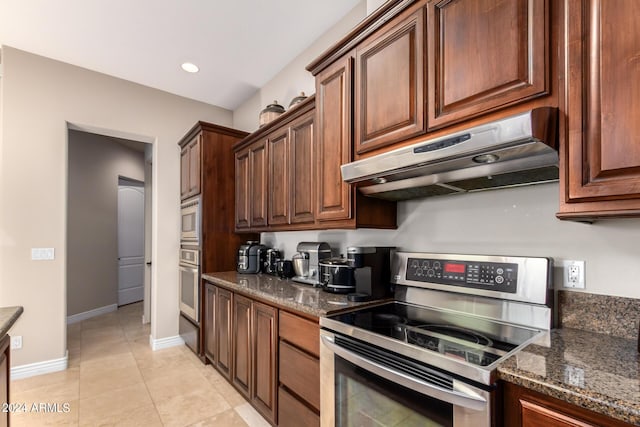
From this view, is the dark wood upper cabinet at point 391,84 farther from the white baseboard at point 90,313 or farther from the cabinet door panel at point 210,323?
the white baseboard at point 90,313

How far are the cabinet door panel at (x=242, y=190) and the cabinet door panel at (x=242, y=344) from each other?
954mm

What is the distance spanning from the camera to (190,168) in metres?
3.44

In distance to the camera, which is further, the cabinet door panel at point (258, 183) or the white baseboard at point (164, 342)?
the white baseboard at point (164, 342)

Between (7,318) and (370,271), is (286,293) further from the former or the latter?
(7,318)

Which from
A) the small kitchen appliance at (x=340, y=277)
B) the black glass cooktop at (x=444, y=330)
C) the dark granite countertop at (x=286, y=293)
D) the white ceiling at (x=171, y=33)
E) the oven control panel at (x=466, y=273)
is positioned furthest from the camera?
the white ceiling at (x=171, y=33)

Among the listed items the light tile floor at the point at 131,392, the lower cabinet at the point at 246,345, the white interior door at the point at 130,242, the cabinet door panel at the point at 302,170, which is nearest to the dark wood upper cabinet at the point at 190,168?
the lower cabinet at the point at 246,345

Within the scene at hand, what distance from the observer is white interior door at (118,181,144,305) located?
563cm

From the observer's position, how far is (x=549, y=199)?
4.45 feet

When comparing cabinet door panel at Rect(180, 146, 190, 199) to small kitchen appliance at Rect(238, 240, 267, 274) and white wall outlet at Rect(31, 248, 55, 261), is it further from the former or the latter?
white wall outlet at Rect(31, 248, 55, 261)

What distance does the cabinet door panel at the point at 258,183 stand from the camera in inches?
111

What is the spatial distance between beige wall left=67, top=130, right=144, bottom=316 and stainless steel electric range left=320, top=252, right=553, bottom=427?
474 cm

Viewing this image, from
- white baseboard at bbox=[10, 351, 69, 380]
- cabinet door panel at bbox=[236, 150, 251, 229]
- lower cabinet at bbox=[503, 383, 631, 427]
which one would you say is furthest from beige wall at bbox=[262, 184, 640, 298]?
white baseboard at bbox=[10, 351, 69, 380]

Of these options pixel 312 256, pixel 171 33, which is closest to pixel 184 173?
pixel 171 33

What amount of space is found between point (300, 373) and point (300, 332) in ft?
0.75
